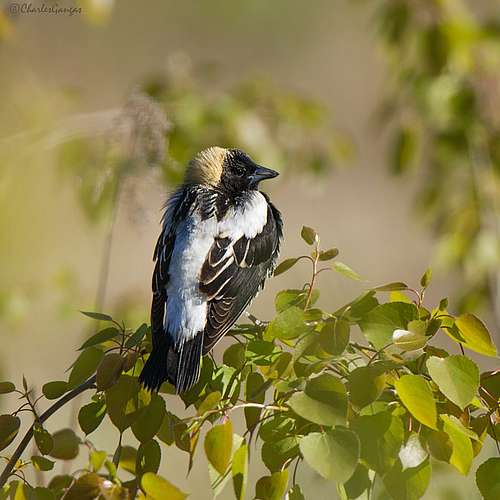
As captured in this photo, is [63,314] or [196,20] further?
[196,20]

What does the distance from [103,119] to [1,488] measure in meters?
2.40

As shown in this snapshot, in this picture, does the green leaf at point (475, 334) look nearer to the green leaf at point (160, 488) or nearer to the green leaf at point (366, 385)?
the green leaf at point (366, 385)

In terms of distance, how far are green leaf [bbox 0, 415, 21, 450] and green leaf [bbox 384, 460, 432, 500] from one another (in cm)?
67

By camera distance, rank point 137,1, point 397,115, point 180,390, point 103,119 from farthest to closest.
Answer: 1. point 137,1
2. point 397,115
3. point 103,119
4. point 180,390

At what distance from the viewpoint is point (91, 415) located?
5.64 ft

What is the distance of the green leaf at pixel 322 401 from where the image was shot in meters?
1.43

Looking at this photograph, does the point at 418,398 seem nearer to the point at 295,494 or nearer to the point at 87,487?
the point at 295,494

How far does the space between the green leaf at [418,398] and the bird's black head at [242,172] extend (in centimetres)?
169

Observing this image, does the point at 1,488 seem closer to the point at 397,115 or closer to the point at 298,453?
the point at 298,453

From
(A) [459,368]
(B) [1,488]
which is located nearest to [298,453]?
(A) [459,368]

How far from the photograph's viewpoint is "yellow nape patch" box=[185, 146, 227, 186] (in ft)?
10.1

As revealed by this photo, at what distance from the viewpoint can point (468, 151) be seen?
4105 mm

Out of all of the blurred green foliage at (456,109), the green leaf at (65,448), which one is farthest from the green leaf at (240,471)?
the blurred green foliage at (456,109)

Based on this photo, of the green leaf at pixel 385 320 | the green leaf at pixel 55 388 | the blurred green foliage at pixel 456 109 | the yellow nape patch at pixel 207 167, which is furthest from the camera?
Result: the blurred green foliage at pixel 456 109
